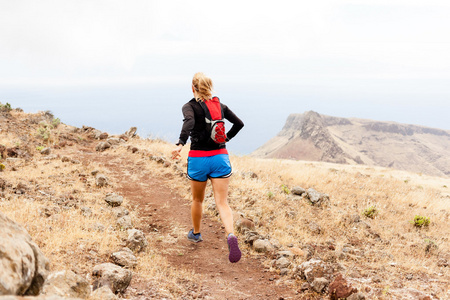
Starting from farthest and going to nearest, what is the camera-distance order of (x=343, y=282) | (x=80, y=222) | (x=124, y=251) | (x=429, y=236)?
(x=429, y=236), (x=80, y=222), (x=124, y=251), (x=343, y=282)

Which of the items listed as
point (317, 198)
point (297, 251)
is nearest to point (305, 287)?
point (297, 251)

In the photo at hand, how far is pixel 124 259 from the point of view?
4.32 meters

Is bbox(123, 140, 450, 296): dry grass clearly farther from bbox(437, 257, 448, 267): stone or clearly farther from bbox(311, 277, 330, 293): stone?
bbox(311, 277, 330, 293): stone

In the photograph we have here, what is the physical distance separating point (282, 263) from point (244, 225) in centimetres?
145

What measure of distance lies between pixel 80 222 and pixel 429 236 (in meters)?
7.80

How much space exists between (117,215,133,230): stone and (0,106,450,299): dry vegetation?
0.34 feet

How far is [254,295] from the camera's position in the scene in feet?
14.0

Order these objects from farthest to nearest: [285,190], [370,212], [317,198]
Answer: [285,190]
[317,198]
[370,212]

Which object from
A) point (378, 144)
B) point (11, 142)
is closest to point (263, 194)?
point (11, 142)

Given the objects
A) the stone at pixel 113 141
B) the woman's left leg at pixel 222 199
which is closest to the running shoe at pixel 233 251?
the woman's left leg at pixel 222 199

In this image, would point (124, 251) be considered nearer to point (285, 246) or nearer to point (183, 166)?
point (285, 246)

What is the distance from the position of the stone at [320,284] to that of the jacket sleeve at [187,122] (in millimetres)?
2540

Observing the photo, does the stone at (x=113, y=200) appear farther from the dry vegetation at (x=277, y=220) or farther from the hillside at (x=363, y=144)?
the hillside at (x=363, y=144)

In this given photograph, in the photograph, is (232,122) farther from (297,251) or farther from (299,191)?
(299,191)
